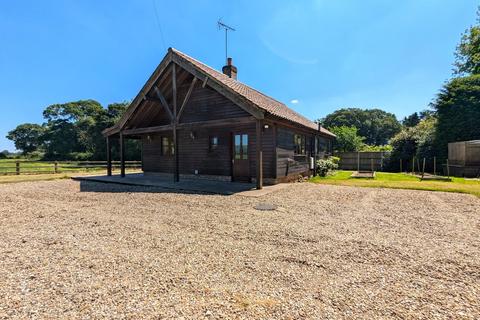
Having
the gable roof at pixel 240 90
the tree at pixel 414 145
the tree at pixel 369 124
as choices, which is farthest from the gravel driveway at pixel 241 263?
the tree at pixel 369 124

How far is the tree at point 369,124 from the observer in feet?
193

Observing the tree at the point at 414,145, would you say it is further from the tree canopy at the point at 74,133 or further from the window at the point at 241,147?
the tree canopy at the point at 74,133

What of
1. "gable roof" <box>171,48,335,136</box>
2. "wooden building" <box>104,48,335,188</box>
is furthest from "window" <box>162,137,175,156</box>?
"gable roof" <box>171,48,335,136</box>

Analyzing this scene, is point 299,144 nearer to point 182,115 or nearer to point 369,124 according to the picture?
point 182,115

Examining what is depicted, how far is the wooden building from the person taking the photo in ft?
31.5

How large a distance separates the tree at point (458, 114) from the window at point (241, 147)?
49.3 ft

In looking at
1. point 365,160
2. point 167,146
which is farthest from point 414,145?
point 167,146

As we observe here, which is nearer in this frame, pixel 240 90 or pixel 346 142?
pixel 240 90

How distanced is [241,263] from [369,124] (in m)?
67.8

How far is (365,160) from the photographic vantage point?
773 inches

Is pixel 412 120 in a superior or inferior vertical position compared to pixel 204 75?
superior

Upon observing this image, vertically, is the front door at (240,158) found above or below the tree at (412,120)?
below

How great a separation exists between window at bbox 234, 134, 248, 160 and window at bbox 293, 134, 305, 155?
2.86 m

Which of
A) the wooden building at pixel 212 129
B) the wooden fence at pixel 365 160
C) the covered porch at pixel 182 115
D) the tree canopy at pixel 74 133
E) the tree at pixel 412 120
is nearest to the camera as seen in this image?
the wooden building at pixel 212 129
